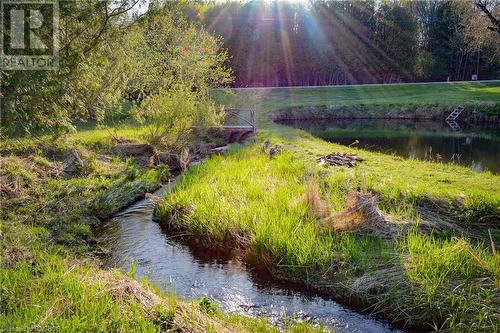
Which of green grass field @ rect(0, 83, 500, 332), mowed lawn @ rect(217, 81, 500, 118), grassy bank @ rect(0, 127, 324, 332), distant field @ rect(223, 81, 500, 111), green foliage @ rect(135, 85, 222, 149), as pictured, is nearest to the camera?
grassy bank @ rect(0, 127, 324, 332)

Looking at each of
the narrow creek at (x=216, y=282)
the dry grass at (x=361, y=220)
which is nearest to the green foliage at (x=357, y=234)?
the dry grass at (x=361, y=220)

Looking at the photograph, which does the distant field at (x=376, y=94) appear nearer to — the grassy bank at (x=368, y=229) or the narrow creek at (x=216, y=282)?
the grassy bank at (x=368, y=229)

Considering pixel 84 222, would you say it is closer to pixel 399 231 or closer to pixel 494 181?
pixel 399 231

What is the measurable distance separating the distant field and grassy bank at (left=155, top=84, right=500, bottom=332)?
21.2 m

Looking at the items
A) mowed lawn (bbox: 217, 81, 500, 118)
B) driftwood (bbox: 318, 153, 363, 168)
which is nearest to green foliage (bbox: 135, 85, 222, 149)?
→ driftwood (bbox: 318, 153, 363, 168)

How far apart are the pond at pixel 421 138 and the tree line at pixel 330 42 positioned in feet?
48.6

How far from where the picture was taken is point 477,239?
266 inches

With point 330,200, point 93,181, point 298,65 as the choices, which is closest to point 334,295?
point 330,200

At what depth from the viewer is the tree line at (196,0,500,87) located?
42.4 metres

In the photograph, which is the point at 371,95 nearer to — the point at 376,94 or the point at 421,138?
the point at 376,94

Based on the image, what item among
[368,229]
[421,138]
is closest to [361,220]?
[368,229]

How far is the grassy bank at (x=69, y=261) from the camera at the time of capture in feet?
14.2

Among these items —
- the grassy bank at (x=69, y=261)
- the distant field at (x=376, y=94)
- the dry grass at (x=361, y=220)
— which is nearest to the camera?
the grassy bank at (x=69, y=261)

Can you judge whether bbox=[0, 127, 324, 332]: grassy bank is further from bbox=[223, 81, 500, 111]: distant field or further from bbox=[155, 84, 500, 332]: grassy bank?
bbox=[223, 81, 500, 111]: distant field
